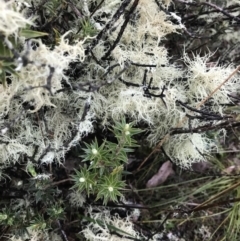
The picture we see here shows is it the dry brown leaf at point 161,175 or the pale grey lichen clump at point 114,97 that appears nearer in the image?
the pale grey lichen clump at point 114,97

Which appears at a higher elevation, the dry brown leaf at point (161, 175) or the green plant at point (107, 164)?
the green plant at point (107, 164)

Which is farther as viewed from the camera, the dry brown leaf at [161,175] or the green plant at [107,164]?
the dry brown leaf at [161,175]

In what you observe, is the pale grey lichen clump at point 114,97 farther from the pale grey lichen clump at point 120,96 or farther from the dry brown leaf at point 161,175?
the dry brown leaf at point 161,175

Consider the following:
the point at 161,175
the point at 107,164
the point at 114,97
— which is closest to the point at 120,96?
the point at 114,97

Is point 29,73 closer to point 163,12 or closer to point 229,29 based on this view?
point 163,12

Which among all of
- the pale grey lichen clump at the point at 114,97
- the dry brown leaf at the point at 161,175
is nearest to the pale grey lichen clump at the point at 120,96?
the pale grey lichen clump at the point at 114,97

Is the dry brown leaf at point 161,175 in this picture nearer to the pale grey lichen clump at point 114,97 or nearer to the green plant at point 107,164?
the pale grey lichen clump at point 114,97

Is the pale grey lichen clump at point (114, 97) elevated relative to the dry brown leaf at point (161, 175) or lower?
elevated

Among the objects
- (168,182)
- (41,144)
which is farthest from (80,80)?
(168,182)

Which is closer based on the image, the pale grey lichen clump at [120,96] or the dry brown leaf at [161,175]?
the pale grey lichen clump at [120,96]

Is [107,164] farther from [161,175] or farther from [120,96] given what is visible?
[161,175]
